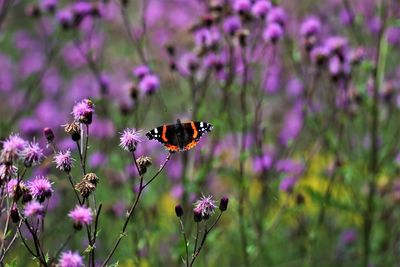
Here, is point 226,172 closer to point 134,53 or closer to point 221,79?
point 221,79

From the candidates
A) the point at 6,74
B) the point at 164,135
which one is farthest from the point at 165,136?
the point at 6,74

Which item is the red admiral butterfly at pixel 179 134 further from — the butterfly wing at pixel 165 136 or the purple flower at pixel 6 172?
the purple flower at pixel 6 172

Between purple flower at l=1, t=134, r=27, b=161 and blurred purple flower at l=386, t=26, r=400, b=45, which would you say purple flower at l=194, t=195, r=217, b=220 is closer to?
purple flower at l=1, t=134, r=27, b=161

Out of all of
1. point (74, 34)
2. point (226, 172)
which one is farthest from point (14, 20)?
point (226, 172)

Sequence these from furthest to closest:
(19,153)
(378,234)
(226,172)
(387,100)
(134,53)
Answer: (134,53)
(378,234)
(387,100)
(226,172)
(19,153)

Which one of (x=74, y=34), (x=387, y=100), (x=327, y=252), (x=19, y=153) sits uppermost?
(x=74, y=34)

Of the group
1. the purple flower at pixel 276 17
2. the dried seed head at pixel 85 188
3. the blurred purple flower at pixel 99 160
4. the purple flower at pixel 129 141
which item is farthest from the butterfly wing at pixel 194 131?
the blurred purple flower at pixel 99 160
